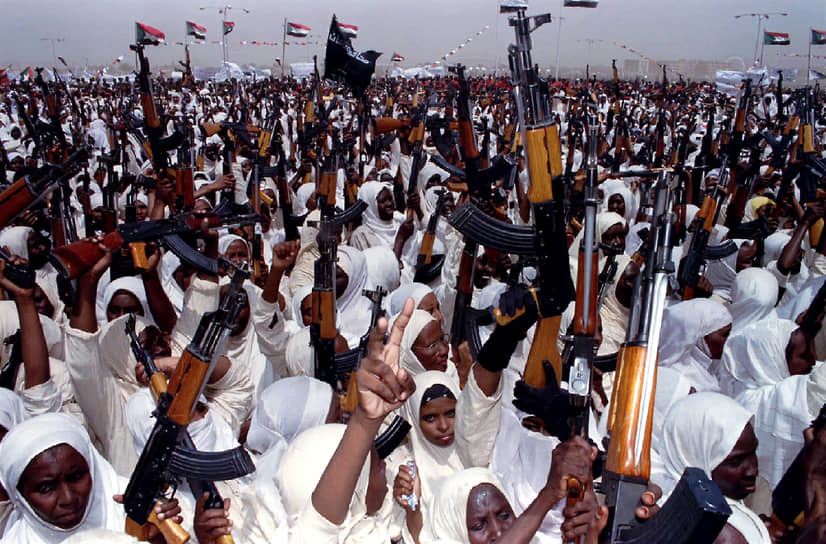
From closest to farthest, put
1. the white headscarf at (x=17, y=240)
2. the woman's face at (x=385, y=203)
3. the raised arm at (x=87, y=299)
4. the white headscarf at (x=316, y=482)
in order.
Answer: the white headscarf at (x=316, y=482) → the raised arm at (x=87, y=299) → the white headscarf at (x=17, y=240) → the woman's face at (x=385, y=203)

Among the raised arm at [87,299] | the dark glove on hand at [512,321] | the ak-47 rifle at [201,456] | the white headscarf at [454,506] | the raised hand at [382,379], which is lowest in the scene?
the white headscarf at [454,506]

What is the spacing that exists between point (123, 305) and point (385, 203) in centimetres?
398

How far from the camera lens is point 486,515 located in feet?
8.39

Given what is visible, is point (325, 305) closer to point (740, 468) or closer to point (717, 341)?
point (740, 468)

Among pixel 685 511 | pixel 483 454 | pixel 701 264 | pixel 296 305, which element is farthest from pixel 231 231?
pixel 685 511

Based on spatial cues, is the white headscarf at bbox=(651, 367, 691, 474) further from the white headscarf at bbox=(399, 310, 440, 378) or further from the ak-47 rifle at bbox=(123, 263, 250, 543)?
the ak-47 rifle at bbox=(123, 263, 250, 543)

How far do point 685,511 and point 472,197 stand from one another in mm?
3517

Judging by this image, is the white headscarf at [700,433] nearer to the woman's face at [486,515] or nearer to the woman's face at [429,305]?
the woman's face at [486,515]

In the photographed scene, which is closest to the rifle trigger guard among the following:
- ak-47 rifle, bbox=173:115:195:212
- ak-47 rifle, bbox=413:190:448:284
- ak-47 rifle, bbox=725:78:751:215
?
ak-47 rifle, bbox=413:190:448:284

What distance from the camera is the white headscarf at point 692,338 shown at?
4395mm

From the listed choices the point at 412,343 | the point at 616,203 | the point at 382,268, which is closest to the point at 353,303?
the point at 382,268

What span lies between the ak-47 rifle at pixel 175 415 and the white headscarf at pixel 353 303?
2757 millimetres

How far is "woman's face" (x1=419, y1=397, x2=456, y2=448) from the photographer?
125 inches

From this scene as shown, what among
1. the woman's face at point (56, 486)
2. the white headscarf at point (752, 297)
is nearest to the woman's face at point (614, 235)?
the white headscarf at point (752, 297)
